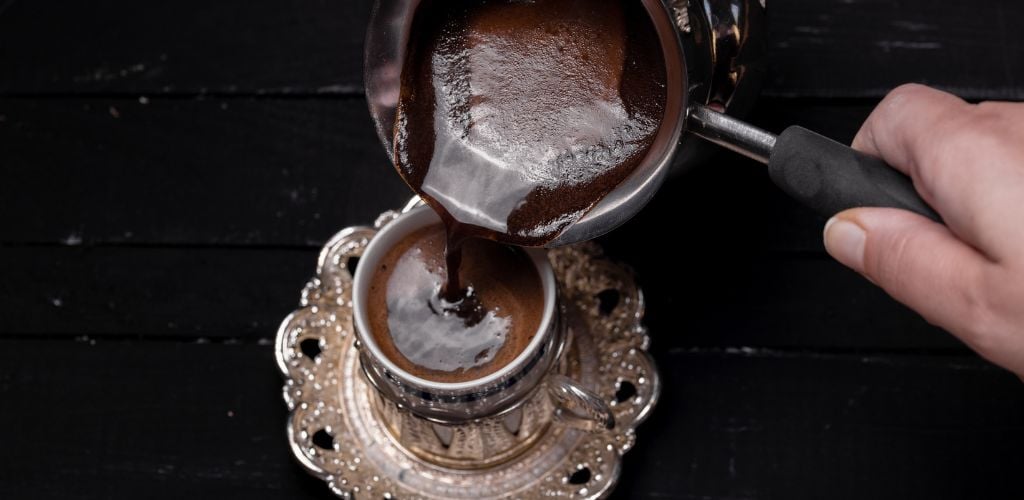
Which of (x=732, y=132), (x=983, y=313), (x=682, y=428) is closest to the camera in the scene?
(x=983, y=313)

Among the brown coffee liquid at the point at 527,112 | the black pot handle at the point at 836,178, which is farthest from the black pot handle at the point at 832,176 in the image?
the brown coffee liquid at the point at 527,112

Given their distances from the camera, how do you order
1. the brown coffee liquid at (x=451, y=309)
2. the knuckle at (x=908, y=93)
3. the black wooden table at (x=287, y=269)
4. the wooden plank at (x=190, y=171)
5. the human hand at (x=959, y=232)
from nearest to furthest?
the human hand at (x=959, y=232) < the knuckle at (x=908, y=93) < the brown coffee liquid at (x=451, y=309) < the black wooden table at (x=287, y=269) < the wooden plank at (x=190, y=171)

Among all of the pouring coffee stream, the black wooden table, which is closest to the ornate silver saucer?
the black wooden table

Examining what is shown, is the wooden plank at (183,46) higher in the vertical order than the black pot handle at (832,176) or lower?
lower

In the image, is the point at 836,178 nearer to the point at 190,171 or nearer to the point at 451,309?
the point at 451,309

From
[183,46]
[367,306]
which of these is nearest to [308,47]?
[183,46]

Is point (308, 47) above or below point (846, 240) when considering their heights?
below

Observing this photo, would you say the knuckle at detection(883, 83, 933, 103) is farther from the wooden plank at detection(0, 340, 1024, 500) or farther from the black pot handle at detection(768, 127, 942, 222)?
the wooden plank at detection(0, 340, 1024, 500)

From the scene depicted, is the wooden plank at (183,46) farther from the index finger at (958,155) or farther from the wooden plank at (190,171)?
the index finger at (958,155)
